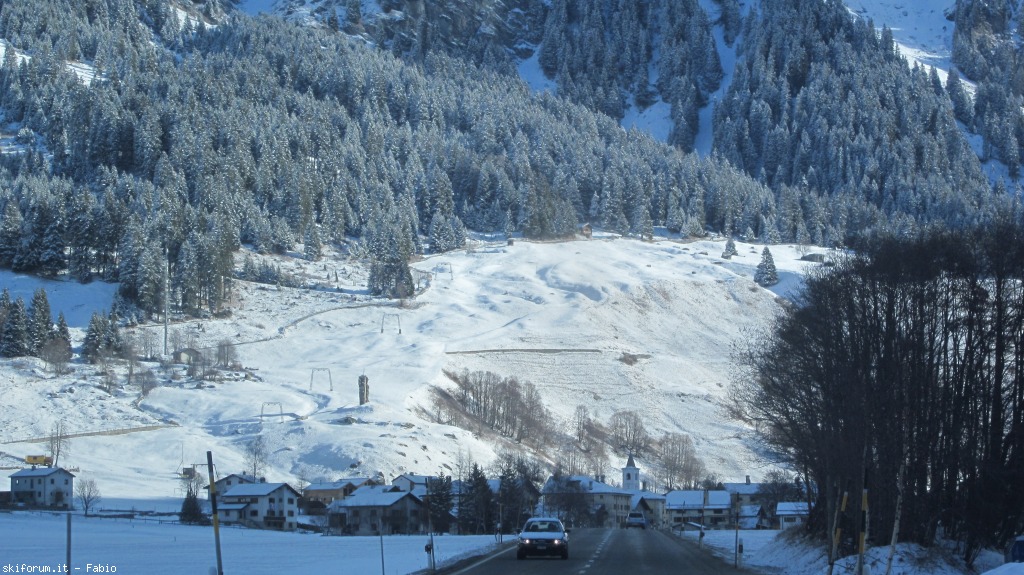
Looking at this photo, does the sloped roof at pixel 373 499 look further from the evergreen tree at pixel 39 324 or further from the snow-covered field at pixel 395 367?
the evergreen tree at pixel 39 324

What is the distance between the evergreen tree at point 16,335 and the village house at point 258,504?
38691mm

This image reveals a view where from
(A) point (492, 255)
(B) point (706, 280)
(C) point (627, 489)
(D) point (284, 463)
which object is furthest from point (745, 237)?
(D) point (284, 463)

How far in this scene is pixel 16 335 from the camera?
107 metres

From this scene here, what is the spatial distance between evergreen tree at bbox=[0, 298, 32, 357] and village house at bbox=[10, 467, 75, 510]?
38.7 m

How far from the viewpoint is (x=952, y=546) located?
29.1 metres

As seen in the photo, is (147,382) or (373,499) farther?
(147,382)

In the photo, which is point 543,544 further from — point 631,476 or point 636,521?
point 631,476

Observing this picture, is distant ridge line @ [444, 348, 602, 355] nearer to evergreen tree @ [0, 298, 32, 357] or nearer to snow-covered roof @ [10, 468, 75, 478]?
evergreen tree @ [0, 298, 32, 357]

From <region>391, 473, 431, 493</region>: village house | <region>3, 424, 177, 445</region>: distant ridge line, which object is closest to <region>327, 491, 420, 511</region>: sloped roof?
<region>391, 473, 431, 493</region>: village house

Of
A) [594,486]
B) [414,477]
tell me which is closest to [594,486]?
[594,486]

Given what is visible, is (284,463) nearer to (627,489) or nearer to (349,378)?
(349,378)

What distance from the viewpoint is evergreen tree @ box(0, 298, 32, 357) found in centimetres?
10694

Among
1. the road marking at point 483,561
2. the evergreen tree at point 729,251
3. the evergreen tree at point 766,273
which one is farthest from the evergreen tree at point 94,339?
the evergreen tree at point 729,251

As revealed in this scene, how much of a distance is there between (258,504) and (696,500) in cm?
4550
